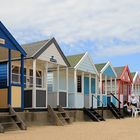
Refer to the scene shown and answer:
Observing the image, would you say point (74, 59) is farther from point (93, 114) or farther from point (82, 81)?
point (93, 114)

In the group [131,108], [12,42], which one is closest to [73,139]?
[12,42]

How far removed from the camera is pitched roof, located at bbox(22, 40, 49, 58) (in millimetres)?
20528

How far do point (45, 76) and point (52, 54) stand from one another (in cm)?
135

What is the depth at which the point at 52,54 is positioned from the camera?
22.0 metres

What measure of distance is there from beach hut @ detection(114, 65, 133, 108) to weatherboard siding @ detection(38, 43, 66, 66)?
12060 millimetres

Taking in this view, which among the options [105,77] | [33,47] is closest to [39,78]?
[33,47]

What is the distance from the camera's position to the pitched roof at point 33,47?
20.5m

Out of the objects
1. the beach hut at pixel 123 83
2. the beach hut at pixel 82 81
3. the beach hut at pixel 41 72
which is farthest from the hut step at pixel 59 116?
the beach hut at pixel 123 83

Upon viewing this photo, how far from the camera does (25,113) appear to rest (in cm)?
1783

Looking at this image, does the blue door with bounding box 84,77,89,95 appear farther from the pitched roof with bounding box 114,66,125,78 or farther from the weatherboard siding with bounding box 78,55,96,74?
the pitched roof with bounding box 114,66,125,78

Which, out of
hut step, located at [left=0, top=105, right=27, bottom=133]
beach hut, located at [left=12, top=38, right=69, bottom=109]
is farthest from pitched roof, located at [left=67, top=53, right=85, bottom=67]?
hut step, located at [left=0, top=105, right=27, bottom=133]

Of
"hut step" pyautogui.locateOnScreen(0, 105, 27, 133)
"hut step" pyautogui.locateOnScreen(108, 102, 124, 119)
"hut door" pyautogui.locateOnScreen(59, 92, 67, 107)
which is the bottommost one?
"hut step" pyautogui.locateOnScreen(108, 102, 124, 119)

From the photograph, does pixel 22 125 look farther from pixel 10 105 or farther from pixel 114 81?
pixel 114 81

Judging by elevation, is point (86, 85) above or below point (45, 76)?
below
